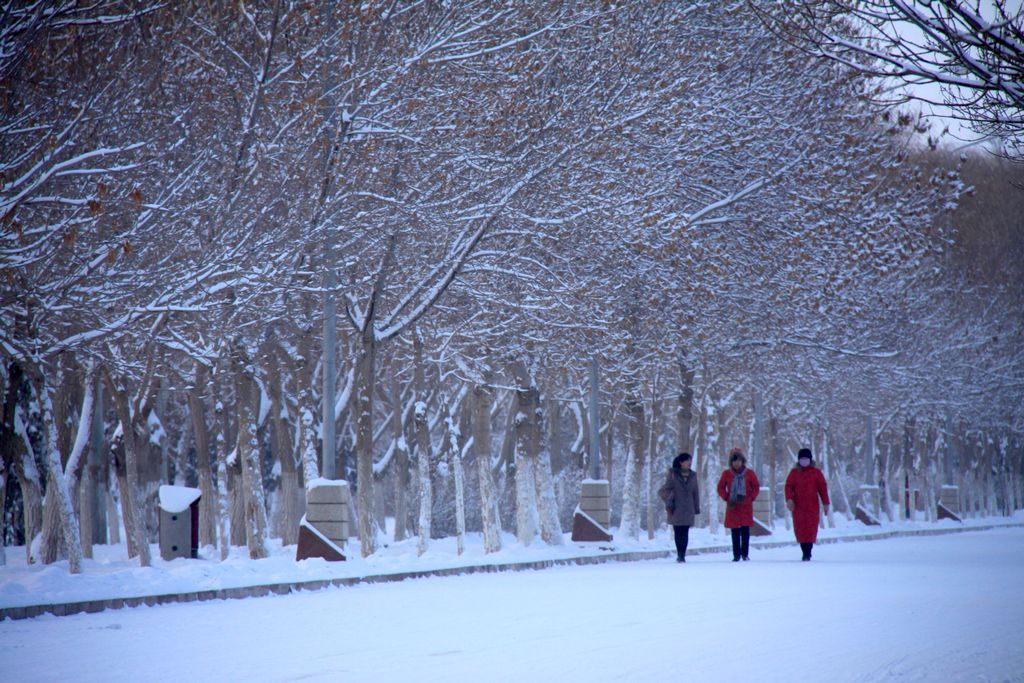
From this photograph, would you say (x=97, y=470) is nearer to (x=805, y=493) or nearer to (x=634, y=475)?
(x=634, y=475)

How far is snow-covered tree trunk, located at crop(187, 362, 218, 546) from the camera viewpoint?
26.3 meters

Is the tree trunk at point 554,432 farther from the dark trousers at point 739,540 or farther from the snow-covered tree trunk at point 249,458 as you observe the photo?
the dark trousers at point 739,540

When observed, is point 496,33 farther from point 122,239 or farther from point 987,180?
point 987,180

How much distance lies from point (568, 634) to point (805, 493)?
1252cm

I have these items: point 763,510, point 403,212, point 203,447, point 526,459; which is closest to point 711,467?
point 763,510

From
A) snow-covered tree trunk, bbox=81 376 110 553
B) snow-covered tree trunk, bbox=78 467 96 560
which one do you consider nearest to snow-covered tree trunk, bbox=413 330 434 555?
snow-covered tree trunk, bbox=81 376 110 553

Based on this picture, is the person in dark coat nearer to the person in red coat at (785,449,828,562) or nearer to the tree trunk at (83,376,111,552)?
the person in red coat at (785,449,828,562)

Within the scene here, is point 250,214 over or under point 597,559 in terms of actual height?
over

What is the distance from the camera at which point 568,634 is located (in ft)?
34.1

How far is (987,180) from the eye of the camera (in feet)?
177

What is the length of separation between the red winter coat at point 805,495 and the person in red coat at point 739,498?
28.0 inches

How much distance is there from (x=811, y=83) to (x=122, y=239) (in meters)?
16.4

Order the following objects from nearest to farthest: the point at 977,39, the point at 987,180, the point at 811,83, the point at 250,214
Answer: the point at 977,39
the point at 250,214
the point at 811,83
the point at 987,180

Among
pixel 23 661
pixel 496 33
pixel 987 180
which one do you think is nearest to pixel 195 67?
pixel 496 33
